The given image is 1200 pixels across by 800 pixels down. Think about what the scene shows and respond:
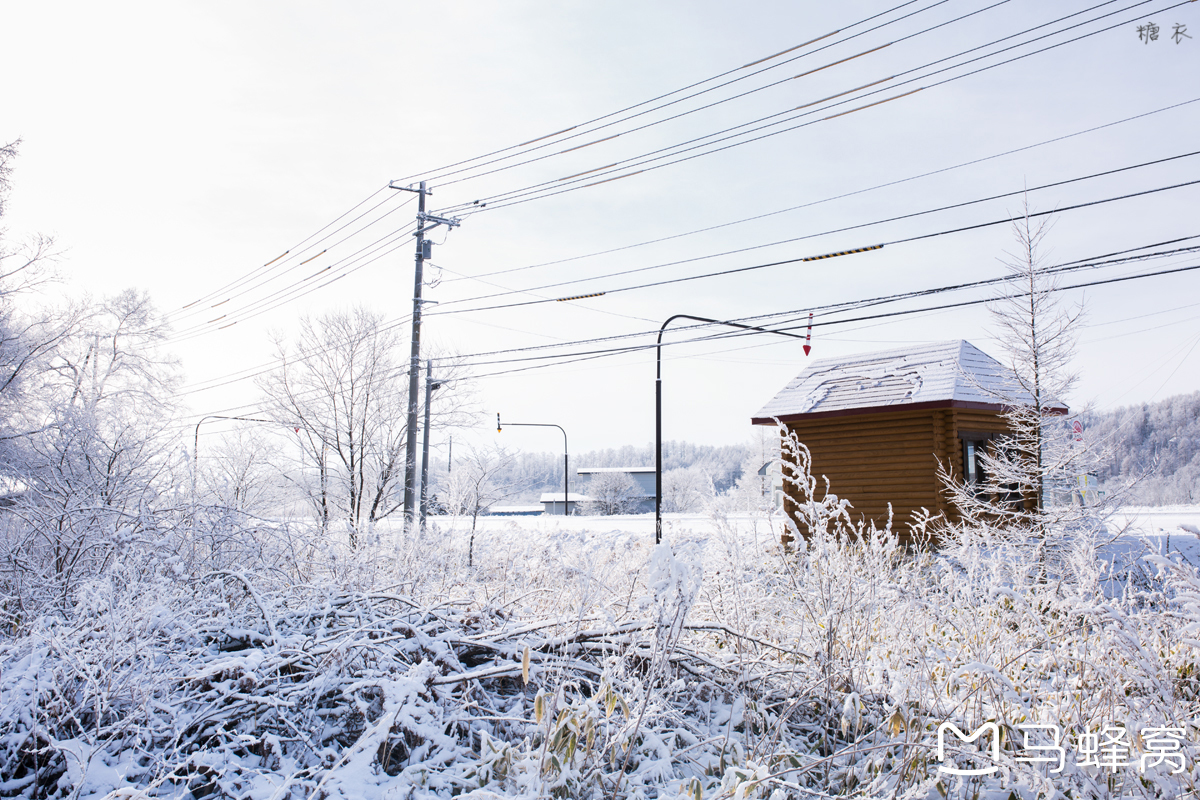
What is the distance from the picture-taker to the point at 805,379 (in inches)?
669

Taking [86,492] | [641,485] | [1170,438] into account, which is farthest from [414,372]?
[1170,438]

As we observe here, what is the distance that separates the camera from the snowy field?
8.79ft

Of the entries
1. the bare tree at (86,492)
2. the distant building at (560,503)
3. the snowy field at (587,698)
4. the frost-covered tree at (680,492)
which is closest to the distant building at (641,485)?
the distant building at (560,503)

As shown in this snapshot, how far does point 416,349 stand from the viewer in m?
14.9

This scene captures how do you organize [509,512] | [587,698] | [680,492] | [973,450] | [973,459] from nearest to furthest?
1. [587,698]
2. [973,450]
3. [973,459]
4. [509,512]
5. [680,492]

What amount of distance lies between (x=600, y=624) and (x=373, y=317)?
1819 centimetres

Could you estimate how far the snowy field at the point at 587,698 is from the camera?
268 centimetres

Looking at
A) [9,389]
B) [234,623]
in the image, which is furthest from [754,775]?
[9,389]

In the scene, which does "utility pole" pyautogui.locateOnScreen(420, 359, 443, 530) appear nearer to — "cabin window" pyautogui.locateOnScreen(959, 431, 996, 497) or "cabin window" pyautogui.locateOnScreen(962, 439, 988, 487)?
"cabin window" pyautogui.locateOnScreen(959, 431, 996, 497)

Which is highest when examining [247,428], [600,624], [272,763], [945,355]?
[945,355]

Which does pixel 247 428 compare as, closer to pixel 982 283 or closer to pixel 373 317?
pixel 373 317

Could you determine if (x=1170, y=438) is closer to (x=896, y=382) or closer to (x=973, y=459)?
(x=973, y=459)

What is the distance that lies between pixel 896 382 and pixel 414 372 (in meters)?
10.8

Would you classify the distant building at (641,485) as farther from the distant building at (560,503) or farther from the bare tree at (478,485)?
the bare tree at (478,485)
